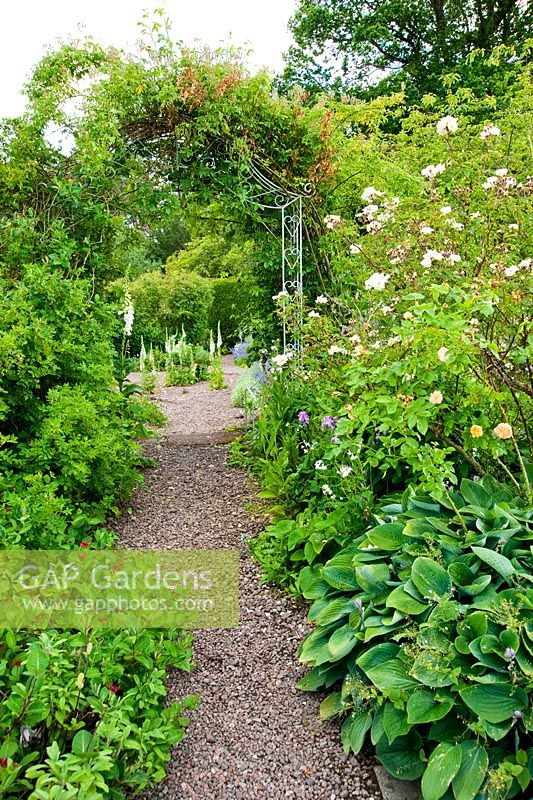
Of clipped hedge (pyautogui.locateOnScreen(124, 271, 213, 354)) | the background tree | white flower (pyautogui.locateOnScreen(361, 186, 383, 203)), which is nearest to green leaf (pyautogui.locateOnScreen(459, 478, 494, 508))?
white flower (pyautogui.locateOnScreen(361, 186, 383, 203))

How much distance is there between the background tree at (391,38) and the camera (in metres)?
13.8

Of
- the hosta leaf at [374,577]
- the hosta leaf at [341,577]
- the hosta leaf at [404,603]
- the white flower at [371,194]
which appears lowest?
the hosta leaf at [341,577]

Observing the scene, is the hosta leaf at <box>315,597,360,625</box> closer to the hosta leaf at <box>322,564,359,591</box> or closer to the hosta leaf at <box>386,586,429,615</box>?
the hosta leaf at <box>322,564,359,591</box>

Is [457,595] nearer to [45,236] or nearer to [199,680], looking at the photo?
[199,680]

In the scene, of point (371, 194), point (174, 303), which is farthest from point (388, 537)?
point (174, 303)

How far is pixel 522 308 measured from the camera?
2.39 metres

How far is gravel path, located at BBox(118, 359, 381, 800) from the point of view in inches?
67.7

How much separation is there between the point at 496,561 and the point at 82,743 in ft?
4.05

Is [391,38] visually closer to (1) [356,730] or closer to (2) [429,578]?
(2) [429,578]

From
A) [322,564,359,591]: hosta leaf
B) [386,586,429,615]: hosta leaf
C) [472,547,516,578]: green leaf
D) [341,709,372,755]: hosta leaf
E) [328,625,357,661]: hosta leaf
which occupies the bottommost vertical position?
[341,709,372,755]: hosta leaf

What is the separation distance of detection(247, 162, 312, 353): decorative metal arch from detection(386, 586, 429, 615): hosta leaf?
8.79 ft

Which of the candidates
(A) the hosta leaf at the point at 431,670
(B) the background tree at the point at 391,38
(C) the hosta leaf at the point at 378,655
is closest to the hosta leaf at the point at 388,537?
(C) the hosta leaf at the point at 378,655

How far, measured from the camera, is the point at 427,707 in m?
1.56

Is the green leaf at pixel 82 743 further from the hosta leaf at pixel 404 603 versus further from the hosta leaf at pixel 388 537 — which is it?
the hosta leaf at pixel 388 537
